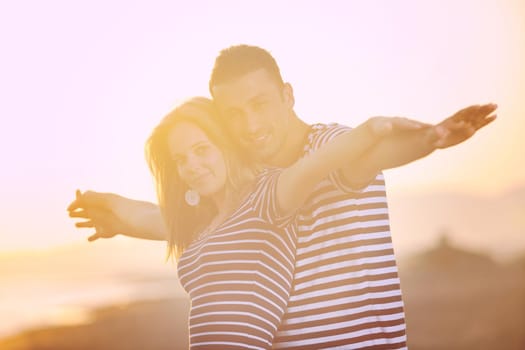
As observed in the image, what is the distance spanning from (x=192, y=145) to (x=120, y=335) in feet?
3.39

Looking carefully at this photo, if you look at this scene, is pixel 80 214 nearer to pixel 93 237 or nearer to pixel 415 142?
pixel 93 237

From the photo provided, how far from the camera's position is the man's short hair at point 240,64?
1.39 m

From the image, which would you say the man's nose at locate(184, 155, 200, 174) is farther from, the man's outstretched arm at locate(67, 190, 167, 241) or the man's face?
the man's outstretched arm at locate(67, 190, 167, 241)

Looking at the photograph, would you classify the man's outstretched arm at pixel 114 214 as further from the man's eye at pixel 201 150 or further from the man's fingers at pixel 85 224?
the man's eye at pixel 201 150

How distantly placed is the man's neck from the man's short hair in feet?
0.40

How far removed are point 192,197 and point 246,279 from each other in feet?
0.90

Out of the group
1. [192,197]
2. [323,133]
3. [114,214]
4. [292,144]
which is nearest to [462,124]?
[323,133]

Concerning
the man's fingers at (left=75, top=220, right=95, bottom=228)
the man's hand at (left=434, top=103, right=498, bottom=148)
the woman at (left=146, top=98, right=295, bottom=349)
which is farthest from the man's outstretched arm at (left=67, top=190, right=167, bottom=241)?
the man's hand at (left=434, top=103, right=498, bottom=148)

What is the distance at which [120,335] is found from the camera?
6.81 ft

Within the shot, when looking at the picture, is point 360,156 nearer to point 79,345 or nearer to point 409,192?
Answer: point 409,192

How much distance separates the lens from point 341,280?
4.24 ft

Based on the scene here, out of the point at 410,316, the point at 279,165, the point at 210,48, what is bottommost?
the point at 410,316

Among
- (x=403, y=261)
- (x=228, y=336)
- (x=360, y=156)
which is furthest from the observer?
(x=403, y=261)

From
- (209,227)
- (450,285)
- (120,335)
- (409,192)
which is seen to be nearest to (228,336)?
(209,227)
